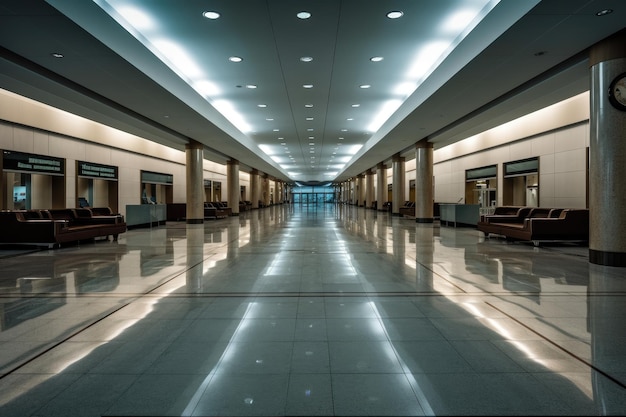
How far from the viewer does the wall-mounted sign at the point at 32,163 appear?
45.9 feet

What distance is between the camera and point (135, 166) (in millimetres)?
23344

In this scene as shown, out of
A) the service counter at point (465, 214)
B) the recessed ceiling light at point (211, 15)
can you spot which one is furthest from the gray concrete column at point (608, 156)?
A: the service counter at point (465, 214)

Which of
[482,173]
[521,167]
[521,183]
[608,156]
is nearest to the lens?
[608,156]

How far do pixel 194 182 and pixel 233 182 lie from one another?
34.8 feet

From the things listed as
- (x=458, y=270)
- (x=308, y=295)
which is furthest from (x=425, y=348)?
(x=458, y=270)

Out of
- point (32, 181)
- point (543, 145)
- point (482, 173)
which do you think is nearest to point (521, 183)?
point (482, 173)

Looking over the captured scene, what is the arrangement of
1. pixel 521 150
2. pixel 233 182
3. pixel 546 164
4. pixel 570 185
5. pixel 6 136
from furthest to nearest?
pixel 233 182, pixel 521 150, pixel 546 164, pixel 570 185, pixel 6 136

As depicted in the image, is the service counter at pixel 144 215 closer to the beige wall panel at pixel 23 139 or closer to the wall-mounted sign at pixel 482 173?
the beige wall panel at pixel 23 139

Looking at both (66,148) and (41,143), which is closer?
(41,143)

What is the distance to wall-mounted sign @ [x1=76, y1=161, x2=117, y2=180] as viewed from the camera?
18.2 meters

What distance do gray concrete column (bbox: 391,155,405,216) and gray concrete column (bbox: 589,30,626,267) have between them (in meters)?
21.2

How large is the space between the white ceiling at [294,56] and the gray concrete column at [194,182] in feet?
15.7

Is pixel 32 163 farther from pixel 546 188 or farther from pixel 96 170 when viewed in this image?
pixel 546 188

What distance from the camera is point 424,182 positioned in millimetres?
22328
